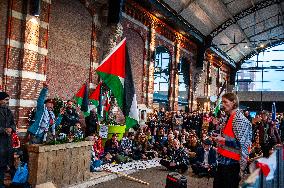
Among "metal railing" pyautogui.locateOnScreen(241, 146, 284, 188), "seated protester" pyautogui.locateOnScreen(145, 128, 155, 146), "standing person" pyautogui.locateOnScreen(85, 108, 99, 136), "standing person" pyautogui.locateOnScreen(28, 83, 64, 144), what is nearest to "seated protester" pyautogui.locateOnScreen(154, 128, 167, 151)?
"seated protester" pyautogui.locateOnScreen(145, 128, 155, 146)

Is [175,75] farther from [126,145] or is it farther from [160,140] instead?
[126,145]

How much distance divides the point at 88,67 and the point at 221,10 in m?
12.9

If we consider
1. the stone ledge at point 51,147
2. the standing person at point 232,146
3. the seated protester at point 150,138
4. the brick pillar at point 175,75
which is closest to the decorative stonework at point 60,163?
the stone ledge at point 51,147

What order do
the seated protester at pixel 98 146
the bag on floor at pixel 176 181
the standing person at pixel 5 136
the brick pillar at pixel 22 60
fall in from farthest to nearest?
the seated protester at pixel 98 146, the brick pillar at pixel 22 60, the standing person at pixel 5 136, the bag on floor at pixel 176 181

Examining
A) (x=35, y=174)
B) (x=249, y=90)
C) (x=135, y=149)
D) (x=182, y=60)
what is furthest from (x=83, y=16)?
(x=249, y=90)

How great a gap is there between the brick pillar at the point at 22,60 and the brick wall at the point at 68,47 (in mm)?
790

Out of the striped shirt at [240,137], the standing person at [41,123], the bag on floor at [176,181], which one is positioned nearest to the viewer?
the striped shirt at [240,137]

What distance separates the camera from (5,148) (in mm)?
5262

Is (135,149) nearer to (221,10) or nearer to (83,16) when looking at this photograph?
(83,16)

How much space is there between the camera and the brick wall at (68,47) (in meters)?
11.6

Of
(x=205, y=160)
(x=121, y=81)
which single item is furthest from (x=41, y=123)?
(x=205, y=160)

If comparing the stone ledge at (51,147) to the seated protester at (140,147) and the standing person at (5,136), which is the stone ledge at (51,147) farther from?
the seated protester at (140,147)

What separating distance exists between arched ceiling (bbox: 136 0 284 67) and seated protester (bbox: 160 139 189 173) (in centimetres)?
813

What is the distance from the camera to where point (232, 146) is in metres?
4.15
